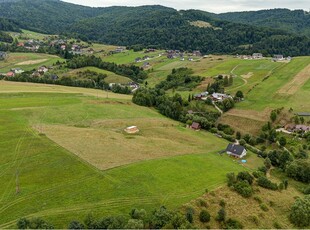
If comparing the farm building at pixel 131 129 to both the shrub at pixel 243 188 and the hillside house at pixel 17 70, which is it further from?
the hillside house at pixel 17 70

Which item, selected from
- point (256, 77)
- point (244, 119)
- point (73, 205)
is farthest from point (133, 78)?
point (73, 205)

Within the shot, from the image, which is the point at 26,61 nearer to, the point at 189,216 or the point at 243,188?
the point at 243,188

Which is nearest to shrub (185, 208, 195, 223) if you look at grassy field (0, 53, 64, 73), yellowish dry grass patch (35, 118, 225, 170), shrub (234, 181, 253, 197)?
shrub (234, 181, 253, 197)

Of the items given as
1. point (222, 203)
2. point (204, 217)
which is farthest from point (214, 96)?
point (204, 217)

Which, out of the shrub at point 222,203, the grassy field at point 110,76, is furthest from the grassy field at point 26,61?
the shrub at point 222,203

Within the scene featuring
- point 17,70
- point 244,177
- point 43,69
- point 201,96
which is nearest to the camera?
point 244,177

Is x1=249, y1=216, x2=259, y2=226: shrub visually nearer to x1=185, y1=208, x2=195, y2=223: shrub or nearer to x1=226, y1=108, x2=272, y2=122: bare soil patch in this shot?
x1=185, y1=208, x2=195, y2=223: shrub

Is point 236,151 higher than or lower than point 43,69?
lower
